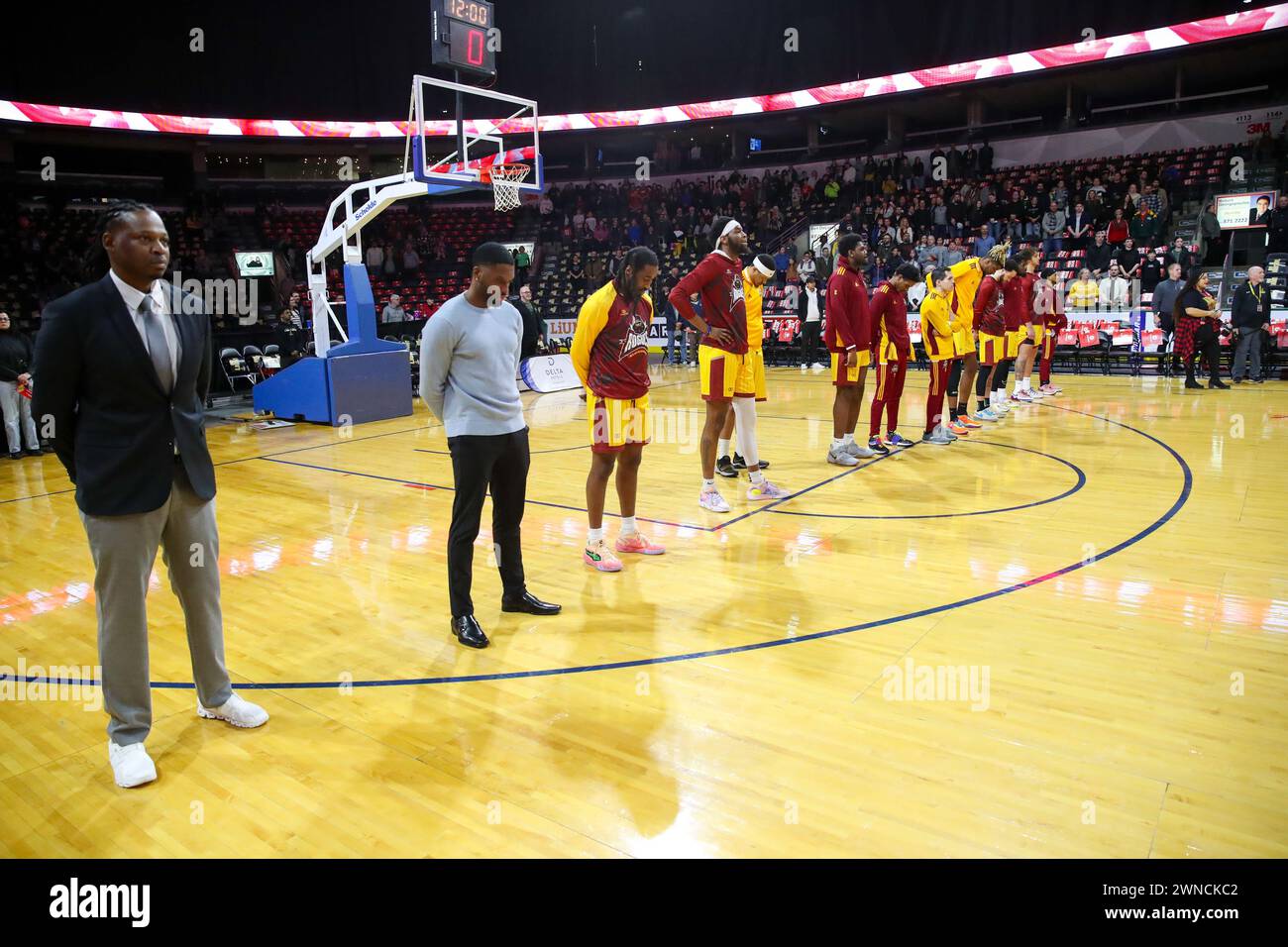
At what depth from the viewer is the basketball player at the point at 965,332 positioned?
9016 mm

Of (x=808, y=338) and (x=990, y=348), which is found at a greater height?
(x=808, y=338)

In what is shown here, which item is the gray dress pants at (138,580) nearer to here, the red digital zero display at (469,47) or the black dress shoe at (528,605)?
the black dress shoe at (528,605)

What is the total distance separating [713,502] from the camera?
639cm

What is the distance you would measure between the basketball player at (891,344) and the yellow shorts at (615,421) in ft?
11.7

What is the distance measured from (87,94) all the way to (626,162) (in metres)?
15.3

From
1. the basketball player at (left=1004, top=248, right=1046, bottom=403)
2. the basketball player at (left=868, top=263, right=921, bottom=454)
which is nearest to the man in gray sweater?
the basketball player at (left=868, top=263, right=921, bottom=454)

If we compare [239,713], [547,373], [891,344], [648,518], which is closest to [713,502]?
[648,518]

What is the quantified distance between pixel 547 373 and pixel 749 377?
8810 mm

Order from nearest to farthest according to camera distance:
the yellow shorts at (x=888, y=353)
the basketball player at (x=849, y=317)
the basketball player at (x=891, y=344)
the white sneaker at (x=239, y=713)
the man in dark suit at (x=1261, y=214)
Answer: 1. the white sneaker at (x=239, y=713)
2. the basketball player at (x=849, y=317)
3. the basketball player at (x=891, y=344)
4. the yellow shorts at (x=888, y=353)
5. the man in dark suit at (x=1261, y=214)

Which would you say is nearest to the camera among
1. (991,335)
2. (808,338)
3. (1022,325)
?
(991,335)

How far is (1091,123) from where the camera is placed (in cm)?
2131

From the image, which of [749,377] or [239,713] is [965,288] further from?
[239,713]

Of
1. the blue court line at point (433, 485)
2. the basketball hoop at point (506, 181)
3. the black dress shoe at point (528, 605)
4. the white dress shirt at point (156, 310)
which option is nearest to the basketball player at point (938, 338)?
the blue court line at point (433, 485)

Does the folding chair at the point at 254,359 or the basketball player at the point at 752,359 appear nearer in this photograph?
the basketball player at the point at 752,359
